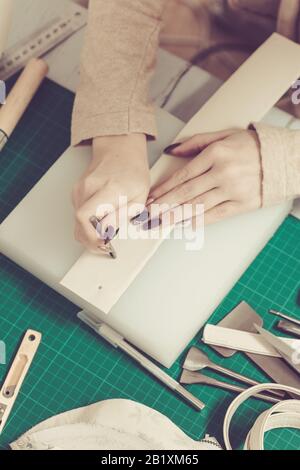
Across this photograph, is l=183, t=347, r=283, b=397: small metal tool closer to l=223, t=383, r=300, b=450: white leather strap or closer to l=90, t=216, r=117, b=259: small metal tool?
l=223, t=383, r=300, b=450: white leather strap

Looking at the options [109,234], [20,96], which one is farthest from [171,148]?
[20,96]

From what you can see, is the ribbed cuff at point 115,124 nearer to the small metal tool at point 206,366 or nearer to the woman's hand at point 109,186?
the woman's hand at point 109,186

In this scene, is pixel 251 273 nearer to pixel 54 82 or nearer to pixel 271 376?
pixel 271 376

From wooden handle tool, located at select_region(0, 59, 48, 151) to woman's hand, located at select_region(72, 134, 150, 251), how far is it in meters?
0.19

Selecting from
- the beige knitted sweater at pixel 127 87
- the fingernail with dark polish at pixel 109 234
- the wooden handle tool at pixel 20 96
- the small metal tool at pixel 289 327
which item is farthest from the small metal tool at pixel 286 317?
the wooden handle tool at pixel 20 96

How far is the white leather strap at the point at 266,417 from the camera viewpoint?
752 millimetres

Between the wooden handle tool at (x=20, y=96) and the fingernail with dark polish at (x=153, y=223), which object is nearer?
the fingernail with dark polish at (x=153, y=223)

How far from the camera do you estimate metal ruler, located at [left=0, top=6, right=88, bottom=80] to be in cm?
98

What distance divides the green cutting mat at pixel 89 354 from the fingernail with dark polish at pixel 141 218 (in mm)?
166

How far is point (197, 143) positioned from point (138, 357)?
27 centimetres

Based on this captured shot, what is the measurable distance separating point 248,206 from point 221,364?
20 centimetres

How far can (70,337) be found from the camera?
2.79 feet

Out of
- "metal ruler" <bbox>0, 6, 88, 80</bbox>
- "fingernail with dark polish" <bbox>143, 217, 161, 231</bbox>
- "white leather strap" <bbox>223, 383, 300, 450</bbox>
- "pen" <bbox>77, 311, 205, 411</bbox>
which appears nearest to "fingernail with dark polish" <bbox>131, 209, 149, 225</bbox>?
"fingernail with dark polish" <bbox>143, 217, 161, 231</bbox>

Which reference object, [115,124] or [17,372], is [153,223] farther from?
[17,372]
